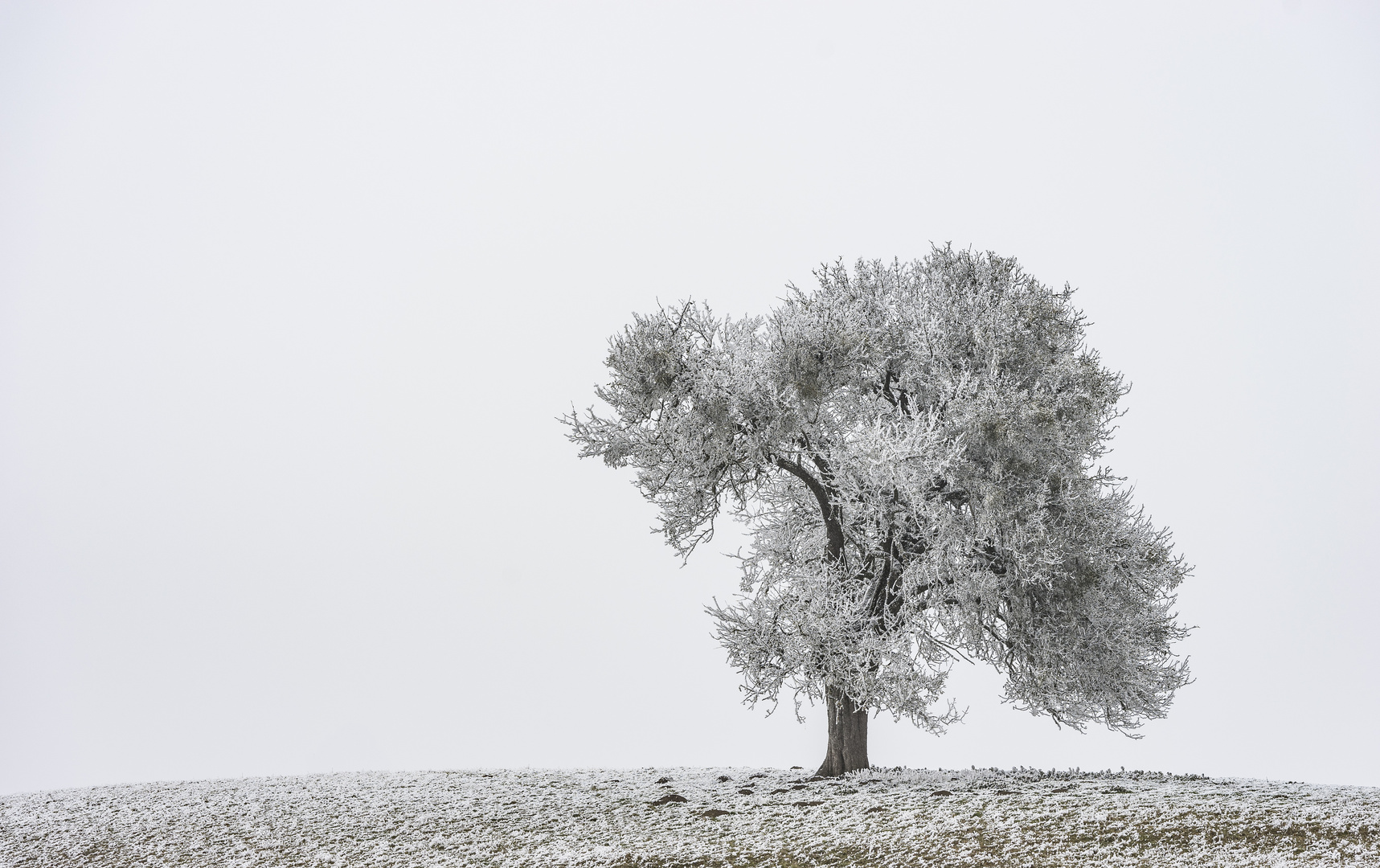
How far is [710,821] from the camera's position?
1528 cm

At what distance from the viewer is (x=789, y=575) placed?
20469mm

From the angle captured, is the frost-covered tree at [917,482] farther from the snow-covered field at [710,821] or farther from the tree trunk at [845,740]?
the snow-covered field at [710,821]

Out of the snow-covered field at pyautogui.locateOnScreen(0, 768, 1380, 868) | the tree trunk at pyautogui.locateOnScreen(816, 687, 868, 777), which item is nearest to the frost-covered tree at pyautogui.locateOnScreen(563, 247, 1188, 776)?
the tree trunk at pyautogui.locateOnScreen(816, 687, 868, 777)

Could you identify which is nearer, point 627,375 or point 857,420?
point 627,375

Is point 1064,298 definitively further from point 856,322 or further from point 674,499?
point 674,499

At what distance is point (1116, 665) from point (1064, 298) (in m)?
7.00

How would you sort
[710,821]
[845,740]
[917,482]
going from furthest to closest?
[845,740] < [917,482] < [710,821]

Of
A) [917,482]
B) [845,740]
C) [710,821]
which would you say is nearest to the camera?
[710,821]

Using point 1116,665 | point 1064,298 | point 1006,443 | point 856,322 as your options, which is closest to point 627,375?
point 856,322

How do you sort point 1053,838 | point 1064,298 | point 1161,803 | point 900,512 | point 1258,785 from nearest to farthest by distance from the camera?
point 1053,838 < point 1161,803 < point 1258,785 < point 900,512 < point 1064,298

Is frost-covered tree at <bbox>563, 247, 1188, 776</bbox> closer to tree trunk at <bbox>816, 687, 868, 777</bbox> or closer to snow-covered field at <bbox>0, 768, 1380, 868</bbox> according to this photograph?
tree trunk at <bbox>816, 687, 868, 777</bbox>

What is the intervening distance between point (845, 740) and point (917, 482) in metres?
5.61

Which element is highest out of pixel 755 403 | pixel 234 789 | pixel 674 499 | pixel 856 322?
pixel 856 322

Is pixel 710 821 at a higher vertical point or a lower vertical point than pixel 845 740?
lower
